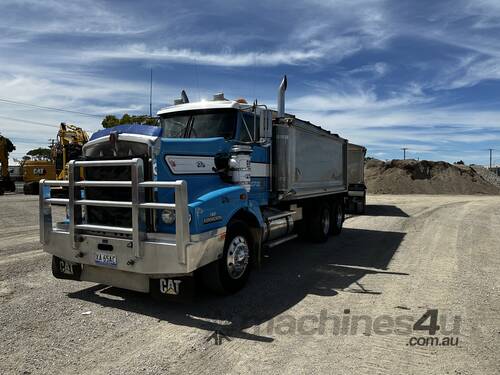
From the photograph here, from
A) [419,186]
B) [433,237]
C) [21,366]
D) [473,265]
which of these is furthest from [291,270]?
[419,186]

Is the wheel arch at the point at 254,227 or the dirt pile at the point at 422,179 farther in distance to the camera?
the dirt pile at the point at 422,179

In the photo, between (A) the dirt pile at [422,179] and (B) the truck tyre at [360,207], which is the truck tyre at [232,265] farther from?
(A) the dirt pile at [422,179]

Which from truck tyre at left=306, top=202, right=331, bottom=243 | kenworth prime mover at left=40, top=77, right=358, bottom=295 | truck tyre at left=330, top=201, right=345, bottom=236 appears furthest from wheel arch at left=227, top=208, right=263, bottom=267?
truck tyre at left=330, top=201, right=345, bottom=236

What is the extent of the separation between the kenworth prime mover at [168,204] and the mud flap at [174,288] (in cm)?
1

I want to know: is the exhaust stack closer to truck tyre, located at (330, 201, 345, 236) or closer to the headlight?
the headlight

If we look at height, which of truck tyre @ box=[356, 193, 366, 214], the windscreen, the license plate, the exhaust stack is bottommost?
truck tyre @ box=[356, 193, 366, 214]

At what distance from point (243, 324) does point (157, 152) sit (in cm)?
222

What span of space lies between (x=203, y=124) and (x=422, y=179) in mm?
43966

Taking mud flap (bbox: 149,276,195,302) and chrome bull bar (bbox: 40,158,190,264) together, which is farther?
mud flap (bbox: 149,276,195,302)

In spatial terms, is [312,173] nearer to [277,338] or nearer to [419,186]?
[277,338]

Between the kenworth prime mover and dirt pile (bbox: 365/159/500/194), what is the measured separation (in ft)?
119

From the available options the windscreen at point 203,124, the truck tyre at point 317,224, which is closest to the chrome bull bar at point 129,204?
the windscreen at point 203,124

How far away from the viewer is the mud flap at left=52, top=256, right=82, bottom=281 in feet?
17.8

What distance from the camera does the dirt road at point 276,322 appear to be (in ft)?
12.2
